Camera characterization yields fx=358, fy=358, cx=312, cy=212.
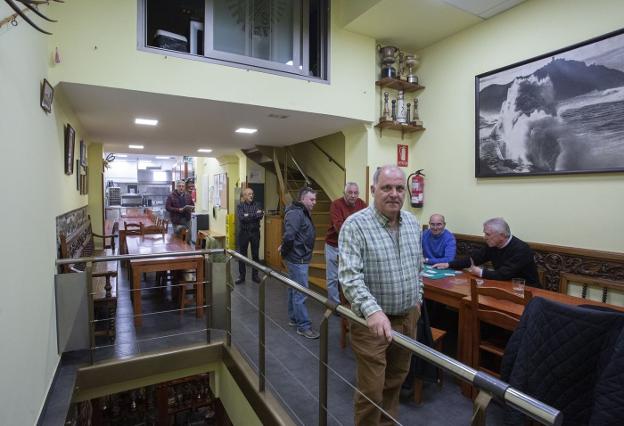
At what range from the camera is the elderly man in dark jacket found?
3.40 metres

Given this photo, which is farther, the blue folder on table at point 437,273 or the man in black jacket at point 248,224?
the man in black jacket at point 248,224

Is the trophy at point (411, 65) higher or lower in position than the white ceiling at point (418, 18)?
lower

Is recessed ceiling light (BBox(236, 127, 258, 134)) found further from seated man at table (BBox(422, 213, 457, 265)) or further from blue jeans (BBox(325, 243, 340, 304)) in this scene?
seated man at table (BBox(422, 213, 457, 265))

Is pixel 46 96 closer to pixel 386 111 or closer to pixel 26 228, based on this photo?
pixel 26 228

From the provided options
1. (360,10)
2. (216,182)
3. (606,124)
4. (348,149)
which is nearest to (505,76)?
(606,124)

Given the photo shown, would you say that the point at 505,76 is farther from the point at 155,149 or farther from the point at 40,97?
the point at 155,149

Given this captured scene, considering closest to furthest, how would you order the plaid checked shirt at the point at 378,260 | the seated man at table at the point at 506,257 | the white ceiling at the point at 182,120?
the plaid checked shirt at the point at 378,260, the seated man at table at the point at 506,257, the white ceiling at the point at 182,120

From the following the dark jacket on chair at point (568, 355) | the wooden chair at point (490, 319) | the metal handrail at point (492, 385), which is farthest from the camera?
the wooden chair at point (490, 319)

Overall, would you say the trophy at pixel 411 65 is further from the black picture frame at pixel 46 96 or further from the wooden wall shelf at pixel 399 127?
the black picture frame at pixel 46 96

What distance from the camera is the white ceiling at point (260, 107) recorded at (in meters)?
3.43

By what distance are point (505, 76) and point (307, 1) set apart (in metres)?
2.32

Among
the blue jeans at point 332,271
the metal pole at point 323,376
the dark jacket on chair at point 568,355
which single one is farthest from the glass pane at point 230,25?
the dark jacket on chair at point 568,355

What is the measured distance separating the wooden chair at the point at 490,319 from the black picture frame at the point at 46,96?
124 inches

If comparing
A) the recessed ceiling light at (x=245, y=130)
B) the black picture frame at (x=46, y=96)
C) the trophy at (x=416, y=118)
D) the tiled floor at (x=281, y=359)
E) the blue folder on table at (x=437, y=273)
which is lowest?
the tiled floor at (x=281, y=359)
